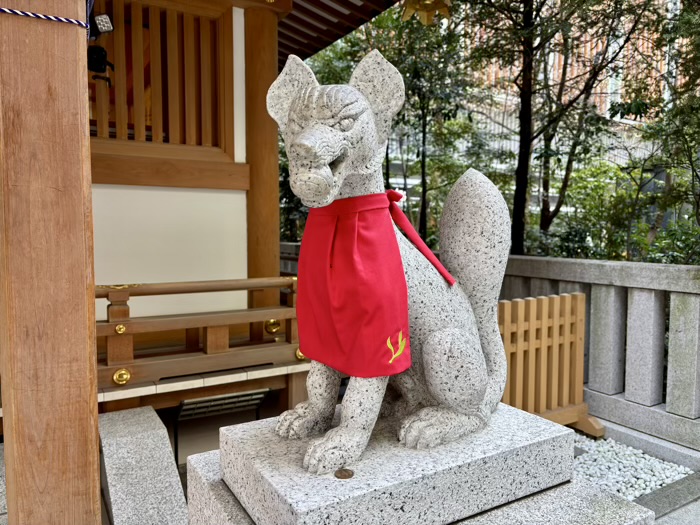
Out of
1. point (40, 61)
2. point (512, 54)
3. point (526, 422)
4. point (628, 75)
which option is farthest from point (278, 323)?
point (628, 75)

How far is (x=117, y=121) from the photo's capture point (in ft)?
13.6

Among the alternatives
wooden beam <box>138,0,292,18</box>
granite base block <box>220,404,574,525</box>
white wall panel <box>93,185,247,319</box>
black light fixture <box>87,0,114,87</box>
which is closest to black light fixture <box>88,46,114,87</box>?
black light fixture <box>87,0,114,87</box>

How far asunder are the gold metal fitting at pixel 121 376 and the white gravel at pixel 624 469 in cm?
306

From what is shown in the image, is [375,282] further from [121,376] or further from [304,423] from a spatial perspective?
[121,376]

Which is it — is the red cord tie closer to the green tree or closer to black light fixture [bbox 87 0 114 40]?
black light fixture [bbox 87 0 114 40]

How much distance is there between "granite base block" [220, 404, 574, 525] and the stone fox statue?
6cm

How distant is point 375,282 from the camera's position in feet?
5.00

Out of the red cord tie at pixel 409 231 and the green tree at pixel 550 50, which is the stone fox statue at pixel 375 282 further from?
the green tree at pixel 550 50

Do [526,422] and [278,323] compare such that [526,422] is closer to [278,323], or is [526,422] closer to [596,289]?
[278,323]

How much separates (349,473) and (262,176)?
3.42 m

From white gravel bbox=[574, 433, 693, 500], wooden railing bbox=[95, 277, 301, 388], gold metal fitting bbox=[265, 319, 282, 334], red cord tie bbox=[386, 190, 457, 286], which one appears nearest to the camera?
red cord tie bbox=[386, 190, 457, 286]

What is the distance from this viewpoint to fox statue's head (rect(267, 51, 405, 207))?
4.45 ft

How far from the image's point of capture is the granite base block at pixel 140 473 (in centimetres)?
254

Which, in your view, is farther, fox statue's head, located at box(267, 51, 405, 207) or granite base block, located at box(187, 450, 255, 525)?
granite base block, located at box(187, 450, 255, 525)
